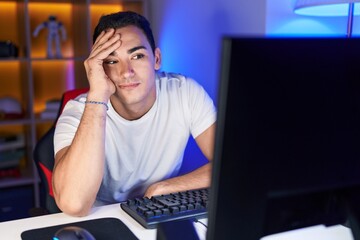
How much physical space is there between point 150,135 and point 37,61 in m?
1.89

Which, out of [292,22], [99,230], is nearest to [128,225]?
[99,230]

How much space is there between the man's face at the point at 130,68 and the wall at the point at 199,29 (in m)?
0.51

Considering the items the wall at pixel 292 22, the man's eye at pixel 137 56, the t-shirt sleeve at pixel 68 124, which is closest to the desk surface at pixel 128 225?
the t-shirt sleeve at pixel 68 124

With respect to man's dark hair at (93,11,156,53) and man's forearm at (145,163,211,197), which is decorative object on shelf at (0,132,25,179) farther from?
man's forearm at (145,163,211,197)

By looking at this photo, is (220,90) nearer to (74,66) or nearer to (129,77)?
(129,77)

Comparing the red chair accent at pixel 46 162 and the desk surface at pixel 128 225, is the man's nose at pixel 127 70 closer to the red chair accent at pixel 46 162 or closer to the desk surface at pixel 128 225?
the red chair accent at pixel 46 162

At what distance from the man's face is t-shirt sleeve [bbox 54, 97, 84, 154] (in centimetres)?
15

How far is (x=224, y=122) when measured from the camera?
1.74ft

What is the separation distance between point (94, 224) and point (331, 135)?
68 cm

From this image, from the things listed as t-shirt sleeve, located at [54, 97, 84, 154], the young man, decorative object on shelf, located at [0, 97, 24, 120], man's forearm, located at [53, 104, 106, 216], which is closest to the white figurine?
decorative object on shelf, located at [0, 97, 24, 120]

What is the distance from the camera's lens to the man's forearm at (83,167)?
1174mm

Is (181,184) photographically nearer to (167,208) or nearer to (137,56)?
(167,208)

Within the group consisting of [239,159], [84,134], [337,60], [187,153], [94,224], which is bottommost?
[187,153]

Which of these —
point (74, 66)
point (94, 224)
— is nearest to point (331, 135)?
point (94, 224)
